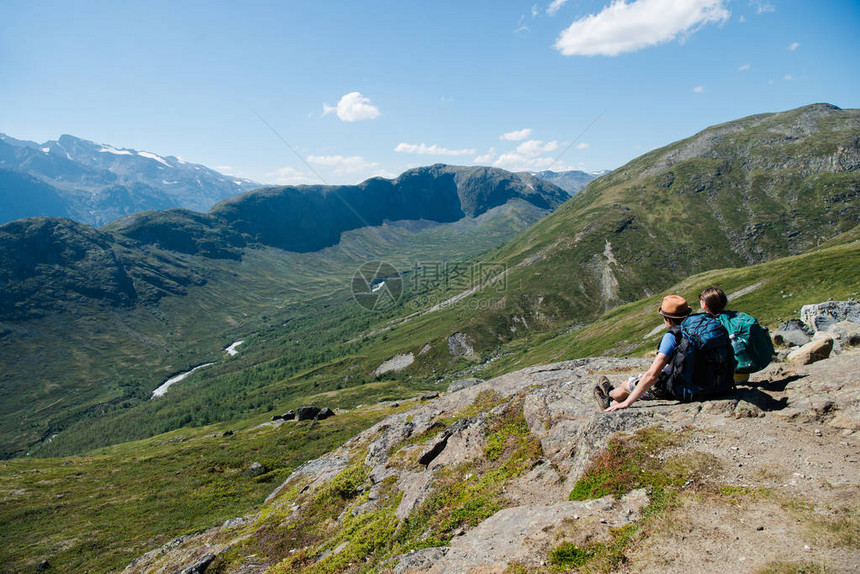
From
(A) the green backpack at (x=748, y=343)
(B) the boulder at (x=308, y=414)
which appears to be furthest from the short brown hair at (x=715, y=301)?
(B) the boulder at (x=308, y=414)

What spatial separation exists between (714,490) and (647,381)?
4280 mm

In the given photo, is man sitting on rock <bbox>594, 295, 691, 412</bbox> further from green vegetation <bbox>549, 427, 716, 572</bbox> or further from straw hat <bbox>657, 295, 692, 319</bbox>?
green vegetation <bbox>549, 427, 716, 572</bbox>

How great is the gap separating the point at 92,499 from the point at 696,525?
126098 mm

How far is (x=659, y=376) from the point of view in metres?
16.0

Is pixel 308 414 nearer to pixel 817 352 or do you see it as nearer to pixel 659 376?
pixel 659 376

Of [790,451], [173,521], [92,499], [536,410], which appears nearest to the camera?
[790,451]

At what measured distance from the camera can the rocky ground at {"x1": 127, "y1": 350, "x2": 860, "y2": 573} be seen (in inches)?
379

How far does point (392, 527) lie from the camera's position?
19.4 m

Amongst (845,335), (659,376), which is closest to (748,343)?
(659,376)

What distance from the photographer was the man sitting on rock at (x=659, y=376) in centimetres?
1480

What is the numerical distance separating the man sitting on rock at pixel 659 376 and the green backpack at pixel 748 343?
161 cm

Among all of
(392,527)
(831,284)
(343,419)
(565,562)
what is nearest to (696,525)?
(565,562)

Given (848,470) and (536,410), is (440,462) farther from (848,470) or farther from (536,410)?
(848,470)

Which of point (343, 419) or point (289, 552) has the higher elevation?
point (289, 552)
